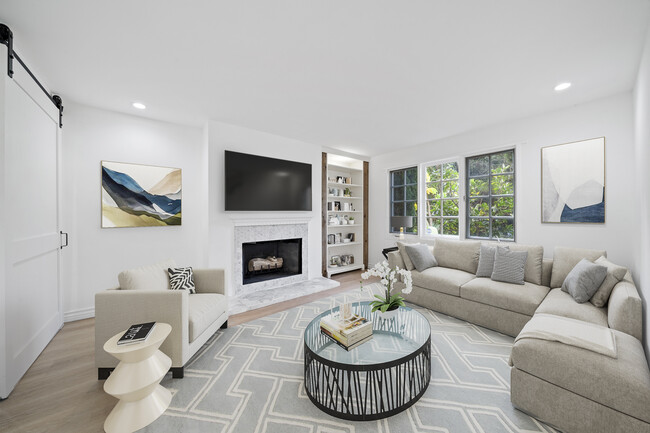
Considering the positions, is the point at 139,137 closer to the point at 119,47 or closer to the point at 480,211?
the point at 119,47

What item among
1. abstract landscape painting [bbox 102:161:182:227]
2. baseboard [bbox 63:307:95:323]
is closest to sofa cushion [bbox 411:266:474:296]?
abstract landscape painting [bbox 102:161:182:227]

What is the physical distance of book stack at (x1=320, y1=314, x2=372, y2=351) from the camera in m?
1.80

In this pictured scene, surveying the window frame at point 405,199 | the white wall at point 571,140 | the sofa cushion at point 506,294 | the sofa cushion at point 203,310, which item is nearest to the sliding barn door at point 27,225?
the sofa cushion at point 203,310

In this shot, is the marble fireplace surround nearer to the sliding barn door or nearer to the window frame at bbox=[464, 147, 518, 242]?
the sliding barn door

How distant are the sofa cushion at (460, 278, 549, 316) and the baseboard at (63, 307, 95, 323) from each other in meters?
4.60

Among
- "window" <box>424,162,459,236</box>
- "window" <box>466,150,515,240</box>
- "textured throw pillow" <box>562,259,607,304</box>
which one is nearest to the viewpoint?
"textured throw pillow" <box>562,259,607,304</box>

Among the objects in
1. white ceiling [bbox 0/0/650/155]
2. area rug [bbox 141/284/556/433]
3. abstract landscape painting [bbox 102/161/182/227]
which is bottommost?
area rug [bbox 141/284/556/433]

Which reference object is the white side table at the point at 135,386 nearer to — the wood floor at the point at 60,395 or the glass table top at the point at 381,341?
the wood floor at the point at 60,395

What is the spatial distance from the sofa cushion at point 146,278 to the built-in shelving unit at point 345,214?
3203mm

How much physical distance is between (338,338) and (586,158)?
11.8ft

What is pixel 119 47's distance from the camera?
1990 mm

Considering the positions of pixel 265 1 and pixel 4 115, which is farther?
pixel 4 115

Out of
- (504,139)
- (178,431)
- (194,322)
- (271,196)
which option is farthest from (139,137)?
(504,139)

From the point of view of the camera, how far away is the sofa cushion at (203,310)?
2.08m
